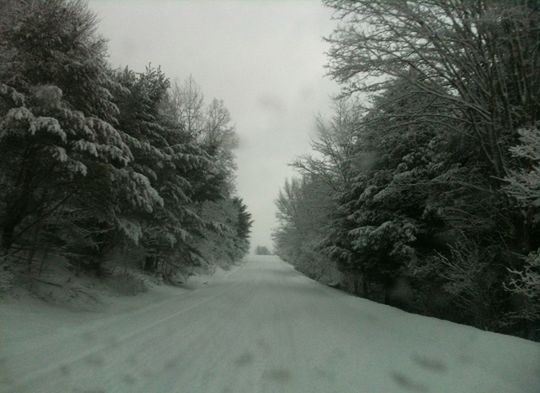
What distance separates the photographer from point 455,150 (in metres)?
10.4

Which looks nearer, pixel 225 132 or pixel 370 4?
pixel 370 4

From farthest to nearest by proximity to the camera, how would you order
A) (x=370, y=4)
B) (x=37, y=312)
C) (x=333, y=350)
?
(x=370, y=4), (x=37, y=312), (x=333, y=350)

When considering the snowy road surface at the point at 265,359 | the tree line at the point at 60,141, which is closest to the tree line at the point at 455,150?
the snowy road surface at the point at 265,359

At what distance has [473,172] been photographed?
9766 millimetres

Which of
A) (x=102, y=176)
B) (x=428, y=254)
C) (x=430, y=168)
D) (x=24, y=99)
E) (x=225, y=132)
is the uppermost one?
(x=225, y=132)

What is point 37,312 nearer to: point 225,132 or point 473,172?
point 473,172

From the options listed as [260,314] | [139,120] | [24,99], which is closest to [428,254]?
[260,314]

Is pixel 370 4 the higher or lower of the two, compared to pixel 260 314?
higher

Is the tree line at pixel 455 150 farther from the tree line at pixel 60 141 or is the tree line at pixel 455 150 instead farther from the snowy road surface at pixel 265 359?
the tree line at pixel 60 141

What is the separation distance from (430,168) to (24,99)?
10.9 m

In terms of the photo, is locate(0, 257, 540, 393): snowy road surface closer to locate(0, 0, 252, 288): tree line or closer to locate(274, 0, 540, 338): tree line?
locate(274, 0, 540, 338): tree line


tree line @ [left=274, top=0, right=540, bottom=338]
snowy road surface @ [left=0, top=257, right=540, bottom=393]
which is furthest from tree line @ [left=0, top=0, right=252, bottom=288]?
tree line @ [left=274, top=0, right=540, bottom=338]

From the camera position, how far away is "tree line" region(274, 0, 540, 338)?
307 inches

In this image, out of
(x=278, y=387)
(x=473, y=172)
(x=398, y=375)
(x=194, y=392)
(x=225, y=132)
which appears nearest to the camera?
(x=194, y=392)
